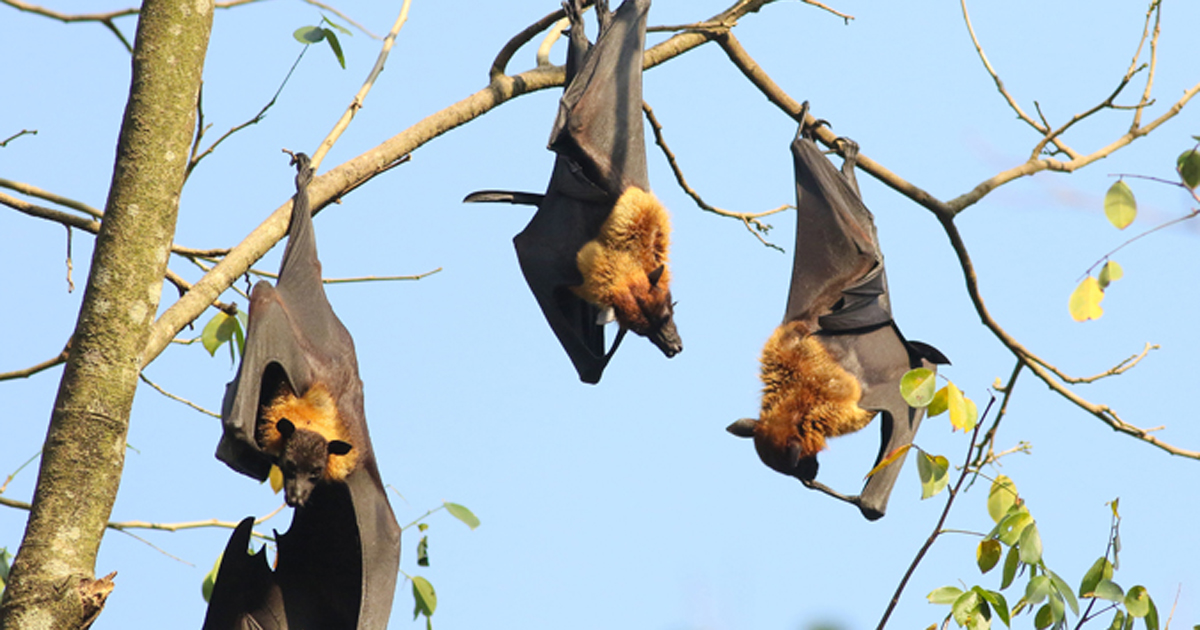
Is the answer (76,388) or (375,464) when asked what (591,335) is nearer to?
(375,464)

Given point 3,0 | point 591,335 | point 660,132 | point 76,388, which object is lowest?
point 76,388

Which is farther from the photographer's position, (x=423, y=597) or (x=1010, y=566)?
(x=423, y=597)

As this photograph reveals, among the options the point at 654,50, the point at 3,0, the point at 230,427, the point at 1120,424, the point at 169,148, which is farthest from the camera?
the point at 654,50

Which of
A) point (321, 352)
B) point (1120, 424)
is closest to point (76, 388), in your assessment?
point (321, 352)

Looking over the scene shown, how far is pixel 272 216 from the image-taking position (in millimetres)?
5141

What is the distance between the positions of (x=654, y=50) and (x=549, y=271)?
159 centimetres

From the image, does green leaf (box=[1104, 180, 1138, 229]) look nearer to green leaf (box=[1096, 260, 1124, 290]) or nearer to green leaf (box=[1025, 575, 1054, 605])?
green leaf (box=[1096, 260, 1124, 290])

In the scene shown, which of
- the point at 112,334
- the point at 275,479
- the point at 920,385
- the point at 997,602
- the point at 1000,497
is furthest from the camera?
the point at 275,479

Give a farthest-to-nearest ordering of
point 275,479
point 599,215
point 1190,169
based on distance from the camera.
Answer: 1. point 599,215
2. point 275,479
3. point 1190,169

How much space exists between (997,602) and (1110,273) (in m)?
1.86

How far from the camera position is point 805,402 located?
663 cm

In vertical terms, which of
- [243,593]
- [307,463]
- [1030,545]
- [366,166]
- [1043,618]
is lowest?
[1043,618]

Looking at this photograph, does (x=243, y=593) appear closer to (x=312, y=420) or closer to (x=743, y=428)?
(x=312, y=420)

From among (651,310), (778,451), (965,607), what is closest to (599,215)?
(651,310)
